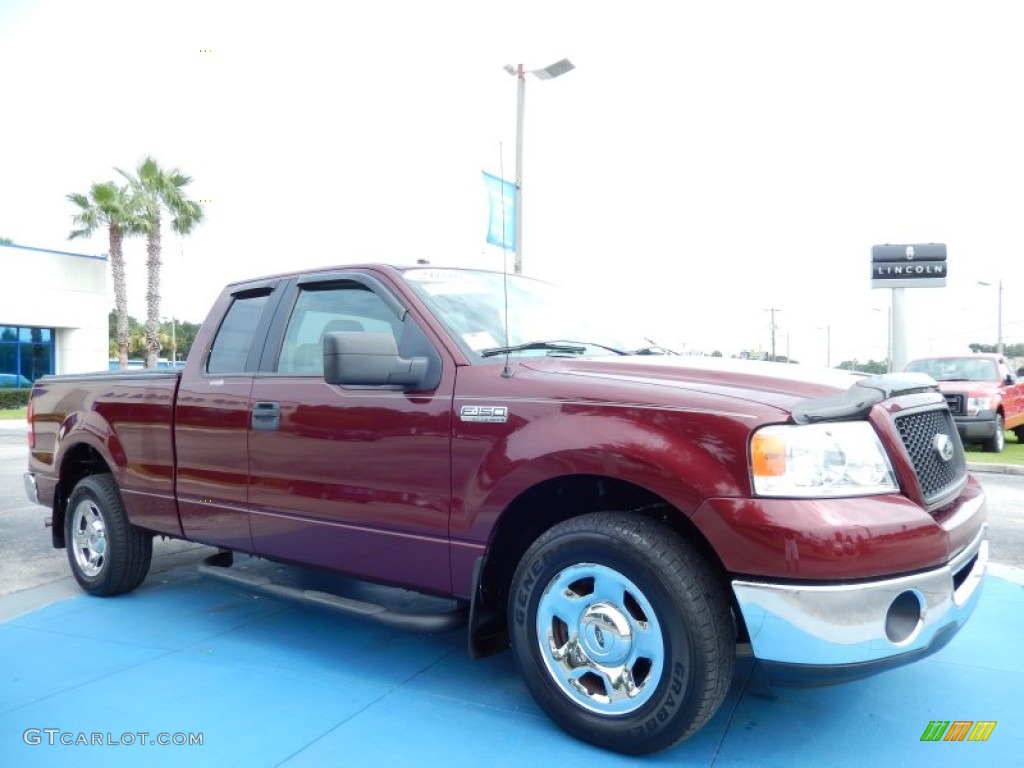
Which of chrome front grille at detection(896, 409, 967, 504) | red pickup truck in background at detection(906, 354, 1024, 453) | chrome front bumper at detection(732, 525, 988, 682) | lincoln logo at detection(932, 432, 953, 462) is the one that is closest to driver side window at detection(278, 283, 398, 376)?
chrome front bumper at detection(732, 525, 988, 682)

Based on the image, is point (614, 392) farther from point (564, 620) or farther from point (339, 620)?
point (339, 620)

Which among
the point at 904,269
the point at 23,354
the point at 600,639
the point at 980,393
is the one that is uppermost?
the point at 904,269

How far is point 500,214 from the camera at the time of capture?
17.2 feet

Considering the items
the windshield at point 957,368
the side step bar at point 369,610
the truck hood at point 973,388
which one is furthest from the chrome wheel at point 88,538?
the windshield at point 957,368

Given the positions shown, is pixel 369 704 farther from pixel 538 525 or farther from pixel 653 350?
pixel 653 350

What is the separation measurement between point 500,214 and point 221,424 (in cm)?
226

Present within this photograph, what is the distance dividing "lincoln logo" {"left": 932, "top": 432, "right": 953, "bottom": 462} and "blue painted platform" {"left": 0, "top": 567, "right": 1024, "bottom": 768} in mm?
1030

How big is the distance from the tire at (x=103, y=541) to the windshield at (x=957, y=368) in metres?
12.5

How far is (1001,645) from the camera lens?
394cm

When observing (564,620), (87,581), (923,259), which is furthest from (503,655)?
(923,259)

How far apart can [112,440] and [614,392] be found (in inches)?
130

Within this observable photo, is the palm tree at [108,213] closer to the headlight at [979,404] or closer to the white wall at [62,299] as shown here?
the white wall at [62,299]

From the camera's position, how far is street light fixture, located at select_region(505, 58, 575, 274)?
1187cm

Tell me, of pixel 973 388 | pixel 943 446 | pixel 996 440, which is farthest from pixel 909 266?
pixel 943 446
